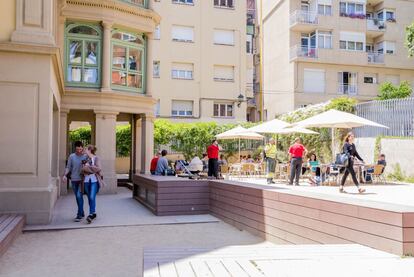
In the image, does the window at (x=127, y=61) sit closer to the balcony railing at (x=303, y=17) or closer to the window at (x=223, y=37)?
the window at (x=223, y=37)

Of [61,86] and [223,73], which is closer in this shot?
[61,86]

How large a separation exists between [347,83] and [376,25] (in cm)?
560

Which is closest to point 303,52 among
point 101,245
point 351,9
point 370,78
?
point 351,9

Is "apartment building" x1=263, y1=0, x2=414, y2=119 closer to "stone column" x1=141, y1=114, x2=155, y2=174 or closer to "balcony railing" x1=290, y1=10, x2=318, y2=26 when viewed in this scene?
"balcony railing" x1=290, y1=10, x2=318, y2=26

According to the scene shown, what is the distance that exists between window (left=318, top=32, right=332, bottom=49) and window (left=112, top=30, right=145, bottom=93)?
21874 millimetres

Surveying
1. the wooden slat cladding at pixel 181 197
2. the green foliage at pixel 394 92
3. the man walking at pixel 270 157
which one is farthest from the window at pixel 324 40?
the wooden slat cladding at pixel 181 197

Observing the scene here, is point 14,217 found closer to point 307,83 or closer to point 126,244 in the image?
point 126,244

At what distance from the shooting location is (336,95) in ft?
122

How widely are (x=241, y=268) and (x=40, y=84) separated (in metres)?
7.68

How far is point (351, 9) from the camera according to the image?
125ft

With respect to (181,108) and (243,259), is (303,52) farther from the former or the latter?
(243,259)

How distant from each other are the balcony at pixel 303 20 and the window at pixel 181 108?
10361 millimetres

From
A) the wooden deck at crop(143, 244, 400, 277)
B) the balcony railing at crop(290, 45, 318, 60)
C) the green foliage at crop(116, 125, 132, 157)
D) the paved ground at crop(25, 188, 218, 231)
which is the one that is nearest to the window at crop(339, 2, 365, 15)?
the balcony railing at crop(290, 45, 318, 60)

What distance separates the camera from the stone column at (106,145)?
1709 centimetres
